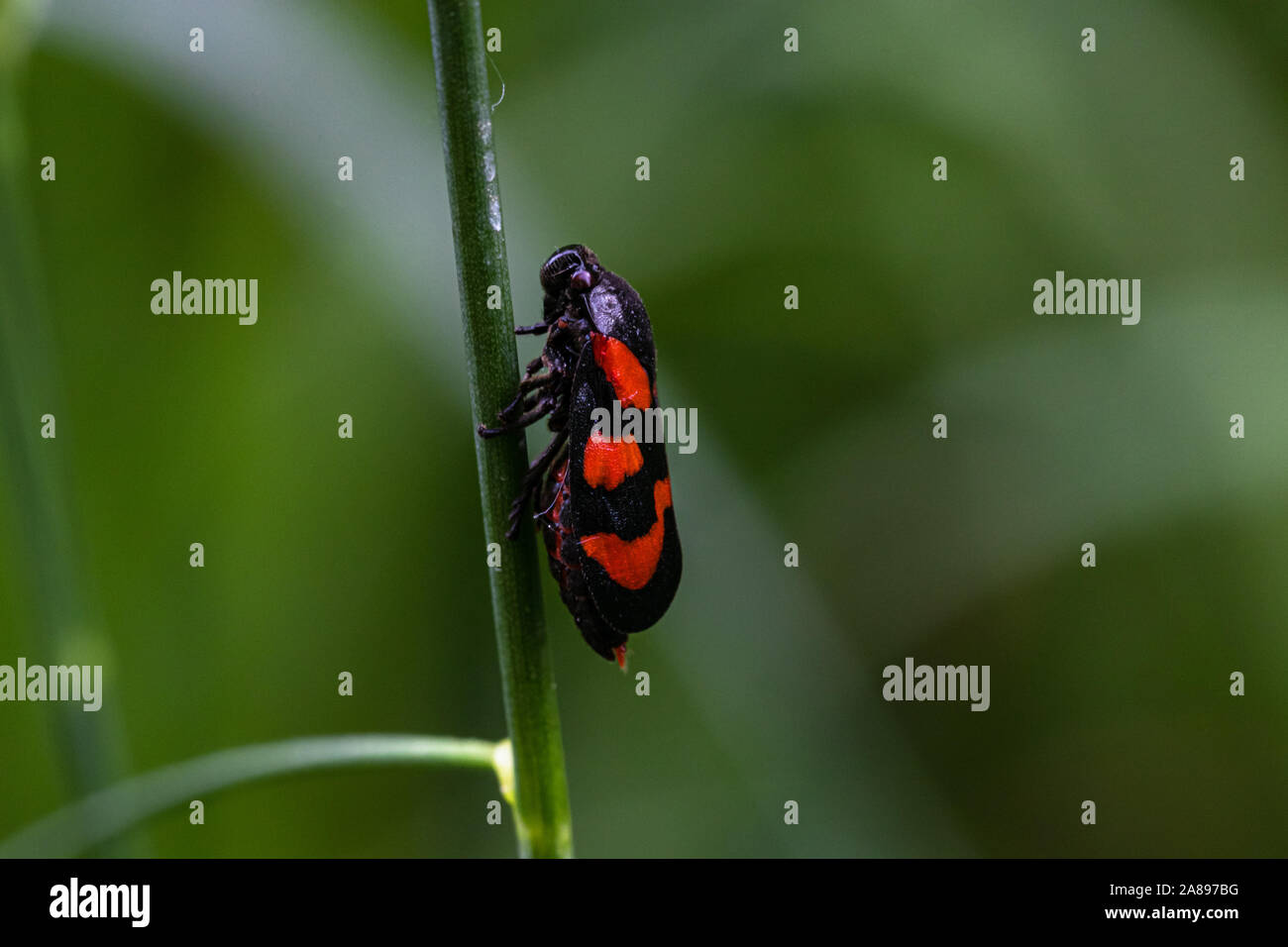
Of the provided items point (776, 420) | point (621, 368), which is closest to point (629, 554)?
point (621, 368)

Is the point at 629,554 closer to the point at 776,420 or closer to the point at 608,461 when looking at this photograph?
the point at 608,461

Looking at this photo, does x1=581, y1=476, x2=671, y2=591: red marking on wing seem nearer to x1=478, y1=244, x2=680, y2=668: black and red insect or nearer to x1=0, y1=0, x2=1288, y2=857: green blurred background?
x1=478, y1=244, x2=680, y2=668: black and red insect

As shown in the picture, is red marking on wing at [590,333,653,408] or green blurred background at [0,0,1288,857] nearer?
red marking on wing at [590,333,653,408]

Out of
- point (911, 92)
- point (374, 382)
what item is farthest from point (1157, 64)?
point (374, 382)

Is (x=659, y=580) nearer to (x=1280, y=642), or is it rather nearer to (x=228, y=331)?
(x=228, y=331)

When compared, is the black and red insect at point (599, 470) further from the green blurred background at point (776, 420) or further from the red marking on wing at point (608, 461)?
the green blurred background at point (776, 420)

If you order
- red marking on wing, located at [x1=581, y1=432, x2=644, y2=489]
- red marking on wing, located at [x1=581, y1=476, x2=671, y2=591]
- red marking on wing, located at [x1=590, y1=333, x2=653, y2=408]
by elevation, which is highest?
red marking on wing, located at [x1=590, y1=333, x2=653, y2=408]

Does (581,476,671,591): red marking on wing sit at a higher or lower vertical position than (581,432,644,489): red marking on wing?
lower

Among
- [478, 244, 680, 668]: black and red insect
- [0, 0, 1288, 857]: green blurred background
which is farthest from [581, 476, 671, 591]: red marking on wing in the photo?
[0, 0, 1288, 857]: green blurred background
